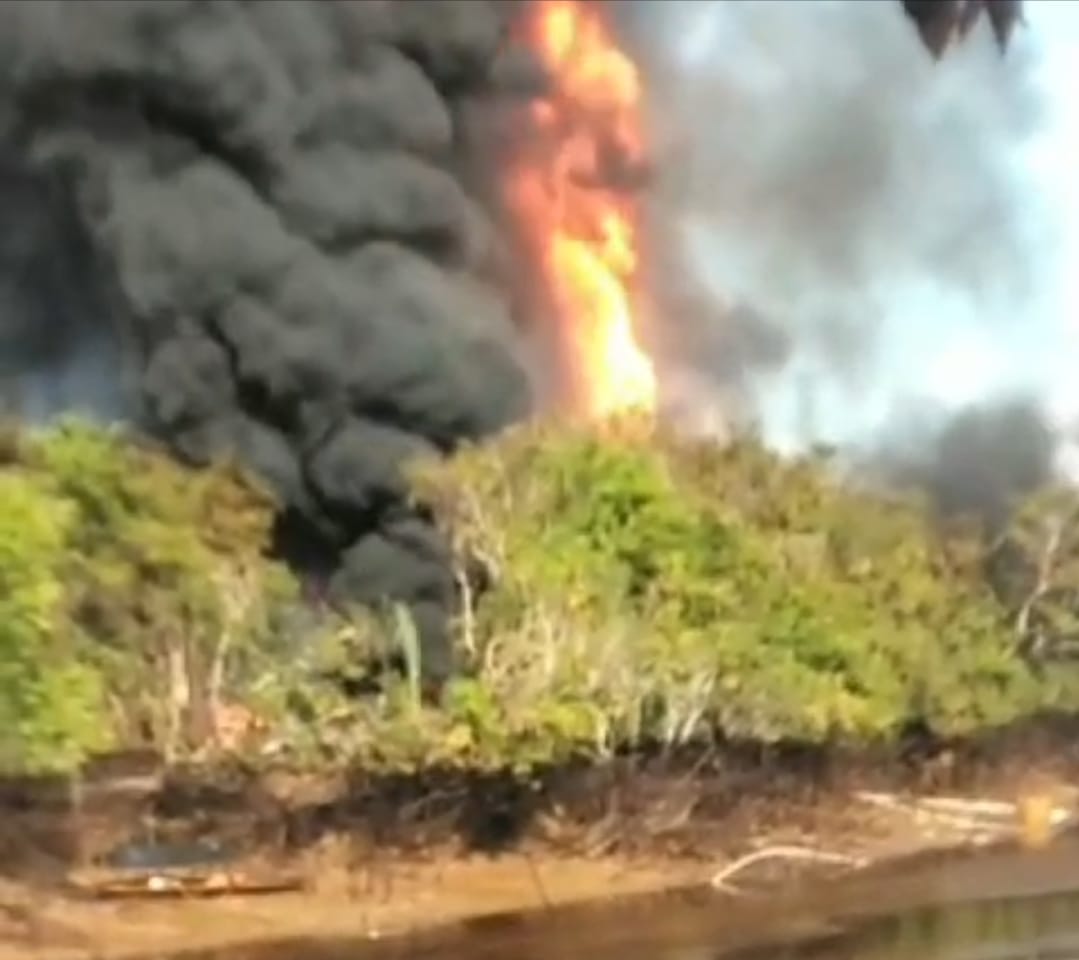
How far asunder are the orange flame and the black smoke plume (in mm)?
5591

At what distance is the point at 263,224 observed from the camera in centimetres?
5475

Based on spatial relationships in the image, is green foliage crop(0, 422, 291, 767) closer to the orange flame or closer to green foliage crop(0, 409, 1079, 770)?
green foliage crop(0, 409, 1079, 770)

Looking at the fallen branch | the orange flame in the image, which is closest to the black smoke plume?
the orange flame

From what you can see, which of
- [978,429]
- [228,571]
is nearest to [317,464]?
[228,571]

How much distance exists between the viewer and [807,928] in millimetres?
39906

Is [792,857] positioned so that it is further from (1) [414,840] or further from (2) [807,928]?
(2) [807,928]

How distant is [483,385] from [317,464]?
11.6 ft

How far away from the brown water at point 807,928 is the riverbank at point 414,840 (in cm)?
133

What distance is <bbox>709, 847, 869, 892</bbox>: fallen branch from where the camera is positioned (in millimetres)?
47906

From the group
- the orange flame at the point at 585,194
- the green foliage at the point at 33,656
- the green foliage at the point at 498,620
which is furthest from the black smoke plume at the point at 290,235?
the green foliage at the point at 33,656

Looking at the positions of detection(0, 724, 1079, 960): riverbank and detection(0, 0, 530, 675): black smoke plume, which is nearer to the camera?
detection(0, 724, 1079, 960): riverbank

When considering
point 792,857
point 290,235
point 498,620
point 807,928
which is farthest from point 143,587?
point 807,928

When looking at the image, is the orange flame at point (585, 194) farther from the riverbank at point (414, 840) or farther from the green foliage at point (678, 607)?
the riverbank at point (414, 840)

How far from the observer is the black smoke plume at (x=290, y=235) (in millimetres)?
54219
